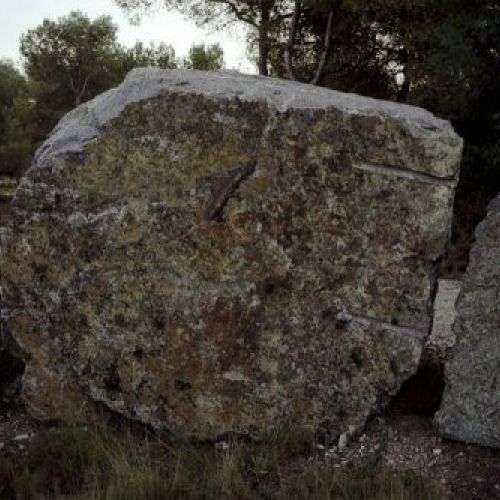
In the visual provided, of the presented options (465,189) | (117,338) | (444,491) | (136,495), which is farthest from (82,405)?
(465,189)

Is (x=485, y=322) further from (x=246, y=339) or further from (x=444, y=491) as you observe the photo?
(x=246, y=339)

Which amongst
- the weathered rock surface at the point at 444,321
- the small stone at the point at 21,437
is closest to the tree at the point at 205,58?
the weathered rock surface at the point at 444,321

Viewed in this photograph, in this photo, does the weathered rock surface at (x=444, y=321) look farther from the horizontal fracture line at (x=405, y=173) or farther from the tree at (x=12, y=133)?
the tree at (x=12, y=133)

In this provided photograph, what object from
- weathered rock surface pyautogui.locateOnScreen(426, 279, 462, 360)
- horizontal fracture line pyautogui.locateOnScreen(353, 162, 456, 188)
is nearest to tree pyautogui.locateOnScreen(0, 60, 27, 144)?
weathered rock surface pyautogui.locateOnScreen(426, 279, 462, 360)

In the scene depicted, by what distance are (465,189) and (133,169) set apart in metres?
10.4

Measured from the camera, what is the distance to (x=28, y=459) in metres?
4.66

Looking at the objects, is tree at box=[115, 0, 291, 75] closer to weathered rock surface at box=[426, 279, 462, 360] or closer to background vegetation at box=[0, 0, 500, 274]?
background vegetation at box=[0, 0, 500, 274]

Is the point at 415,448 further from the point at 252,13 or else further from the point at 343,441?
the point at 252,13

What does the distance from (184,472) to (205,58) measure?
101 feet

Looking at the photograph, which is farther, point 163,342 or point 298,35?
point 298,35

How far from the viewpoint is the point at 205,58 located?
33.6 m

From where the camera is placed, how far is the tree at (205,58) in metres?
33.6

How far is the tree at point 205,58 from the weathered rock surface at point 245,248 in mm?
28889

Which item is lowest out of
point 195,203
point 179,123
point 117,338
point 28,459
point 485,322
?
point 28,459
